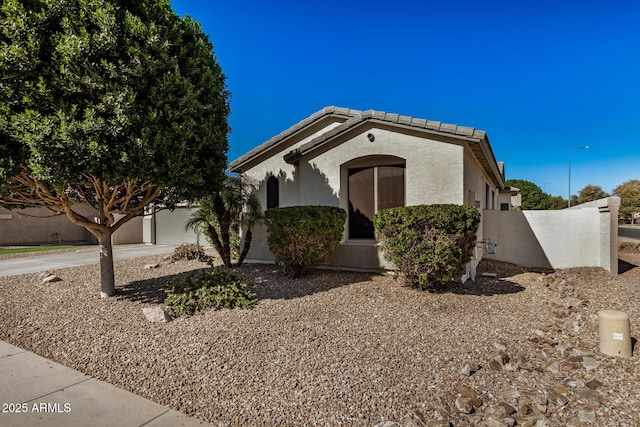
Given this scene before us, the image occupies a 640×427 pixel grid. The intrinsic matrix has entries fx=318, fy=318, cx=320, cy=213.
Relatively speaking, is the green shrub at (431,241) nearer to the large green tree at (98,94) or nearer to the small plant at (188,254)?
the large green tree at (98,94)

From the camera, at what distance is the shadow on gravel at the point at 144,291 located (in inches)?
297

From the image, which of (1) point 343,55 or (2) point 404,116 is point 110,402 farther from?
(1) point 343,55

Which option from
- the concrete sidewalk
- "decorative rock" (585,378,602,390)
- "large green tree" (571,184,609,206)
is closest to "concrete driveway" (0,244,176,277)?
the concrete sidewalk

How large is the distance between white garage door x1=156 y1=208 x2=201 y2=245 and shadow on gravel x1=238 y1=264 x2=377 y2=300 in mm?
11356

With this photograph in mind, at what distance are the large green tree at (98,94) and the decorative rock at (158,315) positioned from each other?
2490 millimetres

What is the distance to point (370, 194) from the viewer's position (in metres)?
10.5

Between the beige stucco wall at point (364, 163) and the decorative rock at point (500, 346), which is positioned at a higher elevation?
the beige stucco wall at point (364, 163)

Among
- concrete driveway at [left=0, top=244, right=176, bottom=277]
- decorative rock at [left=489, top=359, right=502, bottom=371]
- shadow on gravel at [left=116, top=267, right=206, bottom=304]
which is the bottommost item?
decorative rock at [left=489, top=359, right=502, bottom=371]

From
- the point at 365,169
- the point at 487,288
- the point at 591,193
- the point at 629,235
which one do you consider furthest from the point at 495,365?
the point at 591,193

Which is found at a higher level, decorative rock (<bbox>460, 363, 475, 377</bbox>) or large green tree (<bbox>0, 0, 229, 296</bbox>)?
large green tree (<bbox>0, 0, 229, 296</bbox>)

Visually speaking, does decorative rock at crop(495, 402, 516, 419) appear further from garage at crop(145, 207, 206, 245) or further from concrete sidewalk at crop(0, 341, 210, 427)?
garage at crop(145, 207, 206, 245)

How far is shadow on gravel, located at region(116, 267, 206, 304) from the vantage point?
7.55 metres

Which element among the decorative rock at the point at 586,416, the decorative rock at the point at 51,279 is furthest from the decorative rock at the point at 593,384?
the decorative rock at the point at 51,279

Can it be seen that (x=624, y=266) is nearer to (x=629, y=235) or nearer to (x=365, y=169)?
(x=365, y=169)
